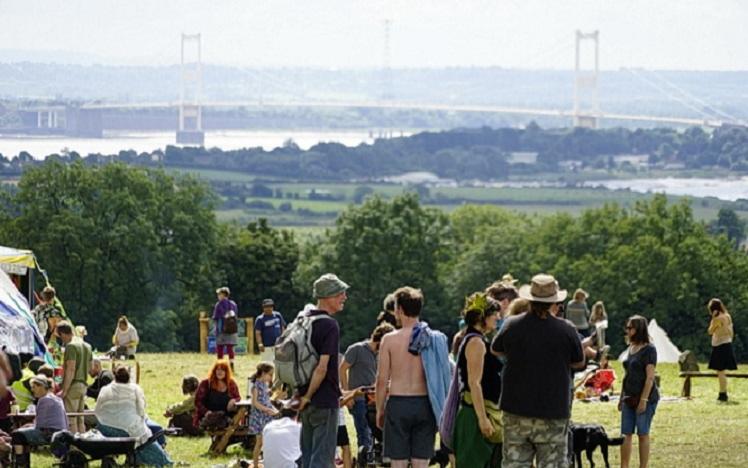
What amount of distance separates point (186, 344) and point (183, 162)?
101762 mm

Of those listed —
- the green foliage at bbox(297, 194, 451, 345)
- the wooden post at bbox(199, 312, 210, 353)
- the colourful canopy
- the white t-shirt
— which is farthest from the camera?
the green foliage at bbox(297, 194, 451, 345)

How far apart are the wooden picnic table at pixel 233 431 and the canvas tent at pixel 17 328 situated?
11.1ft

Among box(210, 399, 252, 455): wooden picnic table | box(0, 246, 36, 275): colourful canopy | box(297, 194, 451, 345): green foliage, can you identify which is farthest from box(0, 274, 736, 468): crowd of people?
box(297, 194, 451, 345): green foliage

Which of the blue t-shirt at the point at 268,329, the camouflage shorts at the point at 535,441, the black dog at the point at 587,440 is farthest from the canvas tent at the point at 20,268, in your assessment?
the camouflage shorts at the point at 535,441

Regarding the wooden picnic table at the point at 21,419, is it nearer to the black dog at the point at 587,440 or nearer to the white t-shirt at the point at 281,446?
the white t-shirt at the point at 281,446

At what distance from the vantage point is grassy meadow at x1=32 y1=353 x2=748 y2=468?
12.3 m

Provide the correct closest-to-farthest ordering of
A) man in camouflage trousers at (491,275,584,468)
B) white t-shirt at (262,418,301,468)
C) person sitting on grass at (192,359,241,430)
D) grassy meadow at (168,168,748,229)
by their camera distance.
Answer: man in camouflage trousers at (491,275,584,468) → white t-shirt at (262,418,301,468) → person sitting on grass at (192,359,241,430) → grassy meadow at (168,168,748,229)

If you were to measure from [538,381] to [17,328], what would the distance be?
30.5 feet

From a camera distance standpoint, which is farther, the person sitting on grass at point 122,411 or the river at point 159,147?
the river at point 159,147

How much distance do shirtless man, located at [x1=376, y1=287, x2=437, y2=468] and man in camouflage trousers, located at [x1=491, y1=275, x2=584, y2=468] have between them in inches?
34.1

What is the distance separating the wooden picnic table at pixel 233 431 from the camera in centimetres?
1287

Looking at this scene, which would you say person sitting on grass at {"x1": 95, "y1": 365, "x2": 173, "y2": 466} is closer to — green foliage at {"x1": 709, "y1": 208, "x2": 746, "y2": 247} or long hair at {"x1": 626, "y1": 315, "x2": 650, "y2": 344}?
long hair at {"x1": 626, "y1": 315, "x2": 650, "y2": 344}

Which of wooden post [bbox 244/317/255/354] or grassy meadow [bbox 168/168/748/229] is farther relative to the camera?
grassy meadow [bbox 168/168/748/229]

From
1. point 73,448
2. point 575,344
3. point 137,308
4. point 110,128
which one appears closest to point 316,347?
point 575,344
